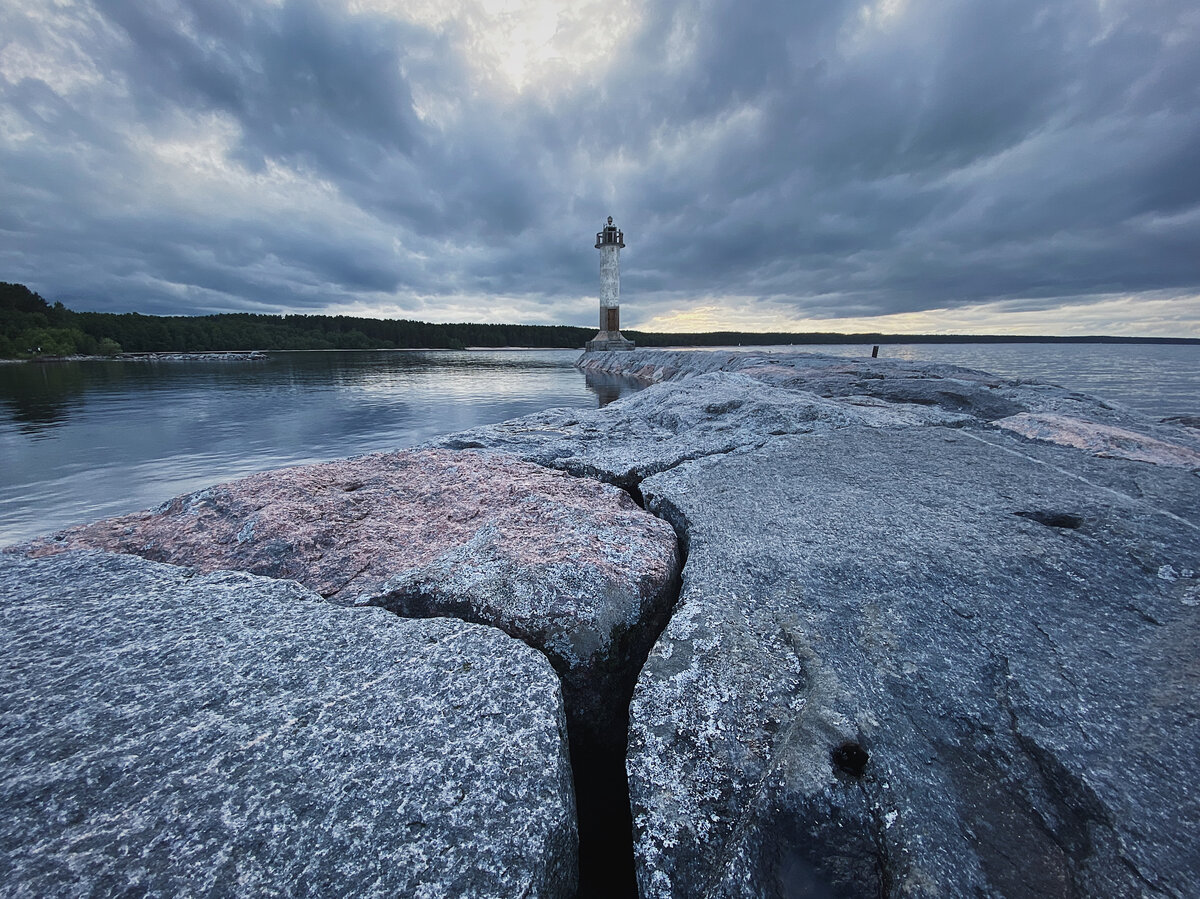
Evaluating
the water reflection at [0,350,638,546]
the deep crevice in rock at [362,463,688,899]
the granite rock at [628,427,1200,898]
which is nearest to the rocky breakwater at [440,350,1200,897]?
the granite rock at [628,427,1200,898]

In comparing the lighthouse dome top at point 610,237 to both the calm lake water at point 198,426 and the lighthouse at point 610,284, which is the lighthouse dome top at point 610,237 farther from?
the calm lake water at point 198,426

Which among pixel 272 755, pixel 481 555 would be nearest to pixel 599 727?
pixel 481 555

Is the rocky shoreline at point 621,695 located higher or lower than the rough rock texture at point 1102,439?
lower

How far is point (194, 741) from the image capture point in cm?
142

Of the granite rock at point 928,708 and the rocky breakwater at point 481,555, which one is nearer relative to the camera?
the granite rock at point 928,708

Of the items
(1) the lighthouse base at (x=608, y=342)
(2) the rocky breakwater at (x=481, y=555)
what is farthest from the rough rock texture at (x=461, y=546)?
(1) the lighthouse base at (x=608, y=342)

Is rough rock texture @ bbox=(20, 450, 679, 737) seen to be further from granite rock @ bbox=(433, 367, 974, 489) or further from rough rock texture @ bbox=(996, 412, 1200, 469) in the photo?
rough rock texture @ bbox=(996, 412, 1200, 469)

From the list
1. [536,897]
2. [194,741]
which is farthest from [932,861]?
[194,741]

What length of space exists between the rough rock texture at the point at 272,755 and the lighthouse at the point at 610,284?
148 feet

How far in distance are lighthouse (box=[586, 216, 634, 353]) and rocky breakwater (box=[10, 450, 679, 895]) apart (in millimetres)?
43045

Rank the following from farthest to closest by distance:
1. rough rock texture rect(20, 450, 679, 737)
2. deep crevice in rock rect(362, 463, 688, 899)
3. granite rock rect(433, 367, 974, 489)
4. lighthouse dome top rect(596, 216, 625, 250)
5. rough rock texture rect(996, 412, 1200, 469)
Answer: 1. lighthouse dome top rect(596, 216, 625, 250)
2. granite rock rect(433, 367, 974, 489)
3. rough rock texture rect(996, 412, 1200, 469)
4. rough rock texture rect(20, 450, 679, 737)
5. deep crevice in rock rect(362, 463, 688, 899)

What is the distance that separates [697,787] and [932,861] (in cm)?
60

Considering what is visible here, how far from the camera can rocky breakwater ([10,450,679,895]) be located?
2111 millimetres

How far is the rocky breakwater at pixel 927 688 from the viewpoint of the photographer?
51.1 inches
